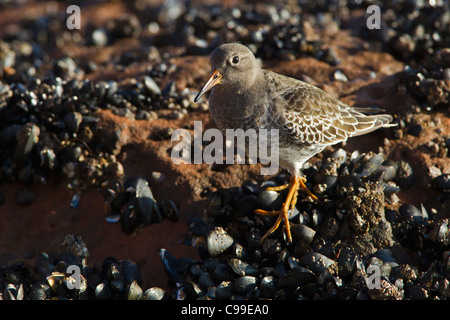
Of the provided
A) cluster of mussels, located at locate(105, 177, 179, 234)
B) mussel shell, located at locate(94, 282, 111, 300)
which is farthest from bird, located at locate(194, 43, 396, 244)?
mussel shell, located at locate(94, 282, 111, 300)

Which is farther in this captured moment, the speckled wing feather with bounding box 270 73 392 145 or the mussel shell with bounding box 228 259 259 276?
the speckled wing feather with bounding box 270 73 392 145

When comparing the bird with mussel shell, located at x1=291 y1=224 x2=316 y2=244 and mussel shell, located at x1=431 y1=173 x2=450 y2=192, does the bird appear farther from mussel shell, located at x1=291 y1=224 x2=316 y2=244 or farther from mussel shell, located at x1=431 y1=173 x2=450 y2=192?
mussel shell, located at x1=431 y1=173 x2=450 y2=192

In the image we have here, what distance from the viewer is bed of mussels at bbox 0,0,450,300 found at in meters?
5.56

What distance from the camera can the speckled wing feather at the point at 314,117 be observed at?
6062 millimetres

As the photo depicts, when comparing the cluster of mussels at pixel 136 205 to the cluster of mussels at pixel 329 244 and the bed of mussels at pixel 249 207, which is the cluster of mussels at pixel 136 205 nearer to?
the bed of mussels at pixel 249 207

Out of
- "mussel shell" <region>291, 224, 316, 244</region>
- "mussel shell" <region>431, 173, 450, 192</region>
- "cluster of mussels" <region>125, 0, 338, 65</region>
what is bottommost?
"mussel shell" <region>291, 224, 316, 244</region>

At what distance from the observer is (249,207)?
633 centimetres

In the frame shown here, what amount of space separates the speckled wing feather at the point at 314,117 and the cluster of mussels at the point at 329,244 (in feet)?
1.42

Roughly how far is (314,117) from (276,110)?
0.57m

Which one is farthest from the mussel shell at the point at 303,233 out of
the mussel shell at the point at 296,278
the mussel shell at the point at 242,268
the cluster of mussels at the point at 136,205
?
the cluster of mussels at the point at 136,205

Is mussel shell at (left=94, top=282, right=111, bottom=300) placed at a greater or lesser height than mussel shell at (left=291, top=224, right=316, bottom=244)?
lesser

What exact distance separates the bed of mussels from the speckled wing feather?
1.47 ft

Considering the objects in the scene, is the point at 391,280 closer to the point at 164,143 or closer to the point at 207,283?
the point at 207,283

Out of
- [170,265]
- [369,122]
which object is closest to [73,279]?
[170,265]
